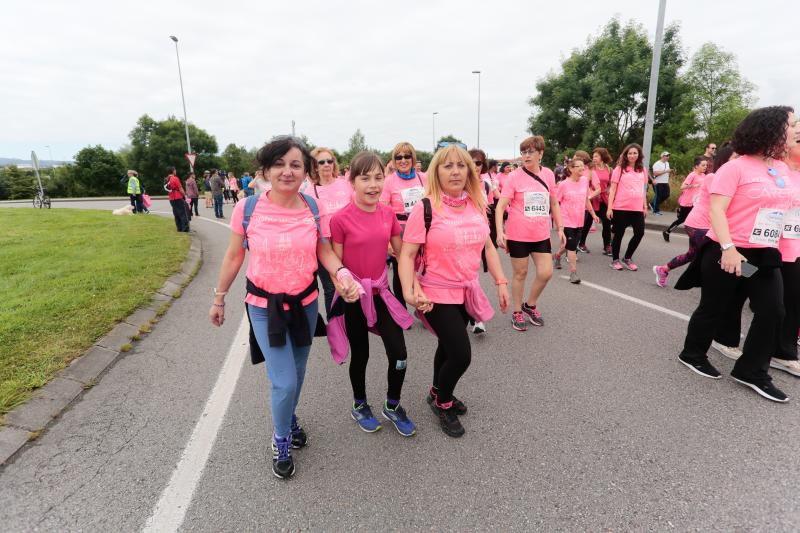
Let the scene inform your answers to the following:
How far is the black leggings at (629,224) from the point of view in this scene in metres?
6.94

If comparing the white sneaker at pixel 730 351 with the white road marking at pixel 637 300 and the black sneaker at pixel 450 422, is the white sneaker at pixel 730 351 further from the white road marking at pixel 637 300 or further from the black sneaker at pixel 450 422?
the black sneaker at pixel 450 422

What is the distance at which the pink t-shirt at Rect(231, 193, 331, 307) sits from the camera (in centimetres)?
235

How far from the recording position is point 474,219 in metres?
2.80

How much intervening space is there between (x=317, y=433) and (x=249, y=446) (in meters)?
0.44

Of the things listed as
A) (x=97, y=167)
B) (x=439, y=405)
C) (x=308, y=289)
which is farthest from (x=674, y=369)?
(x=97, y=167)

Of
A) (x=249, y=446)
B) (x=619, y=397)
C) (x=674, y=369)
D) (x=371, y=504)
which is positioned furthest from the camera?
(x=674, y=369)

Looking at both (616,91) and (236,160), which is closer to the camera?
(616,91)

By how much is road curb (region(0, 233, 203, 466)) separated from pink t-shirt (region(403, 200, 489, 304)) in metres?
2.85

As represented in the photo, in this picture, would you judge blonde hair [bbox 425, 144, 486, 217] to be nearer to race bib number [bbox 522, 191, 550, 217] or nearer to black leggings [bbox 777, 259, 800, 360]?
race bib number [bbox 522, 191, 550, 217]

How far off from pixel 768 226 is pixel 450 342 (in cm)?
254

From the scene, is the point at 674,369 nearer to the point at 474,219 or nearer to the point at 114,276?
the point at 474,219

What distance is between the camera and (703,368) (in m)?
3.46

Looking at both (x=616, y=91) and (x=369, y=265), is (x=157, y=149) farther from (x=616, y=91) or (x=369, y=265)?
(x=369, y=265)

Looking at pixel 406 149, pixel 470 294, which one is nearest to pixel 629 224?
pixel 406 149
